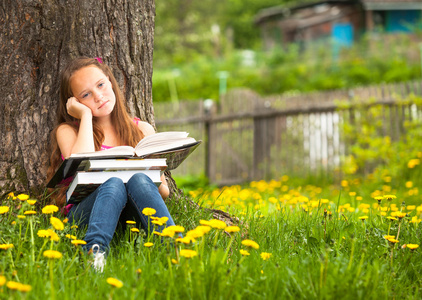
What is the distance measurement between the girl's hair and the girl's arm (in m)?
0.06

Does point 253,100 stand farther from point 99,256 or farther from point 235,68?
point 235,68

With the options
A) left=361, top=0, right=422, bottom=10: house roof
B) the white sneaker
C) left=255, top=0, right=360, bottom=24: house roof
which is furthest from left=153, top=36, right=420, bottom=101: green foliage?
the white sneaker

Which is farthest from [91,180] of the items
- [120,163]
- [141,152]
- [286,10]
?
[286,10]

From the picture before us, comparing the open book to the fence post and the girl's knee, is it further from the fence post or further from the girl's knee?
the fence post

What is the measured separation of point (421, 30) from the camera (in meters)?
16.4

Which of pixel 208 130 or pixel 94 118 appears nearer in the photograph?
pixel 94 118

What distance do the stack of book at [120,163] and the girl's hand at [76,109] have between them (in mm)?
350

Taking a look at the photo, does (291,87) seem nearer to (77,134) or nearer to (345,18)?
(345,18)

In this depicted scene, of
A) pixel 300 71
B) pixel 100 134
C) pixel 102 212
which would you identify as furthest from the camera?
pixel 300 71

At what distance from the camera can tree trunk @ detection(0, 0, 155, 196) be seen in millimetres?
2707

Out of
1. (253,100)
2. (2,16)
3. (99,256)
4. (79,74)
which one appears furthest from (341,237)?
(253,100)

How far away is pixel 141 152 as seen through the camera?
2375 millimetres

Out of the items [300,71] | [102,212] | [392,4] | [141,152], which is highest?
[392,4]

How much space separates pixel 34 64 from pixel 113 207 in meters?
1.07
